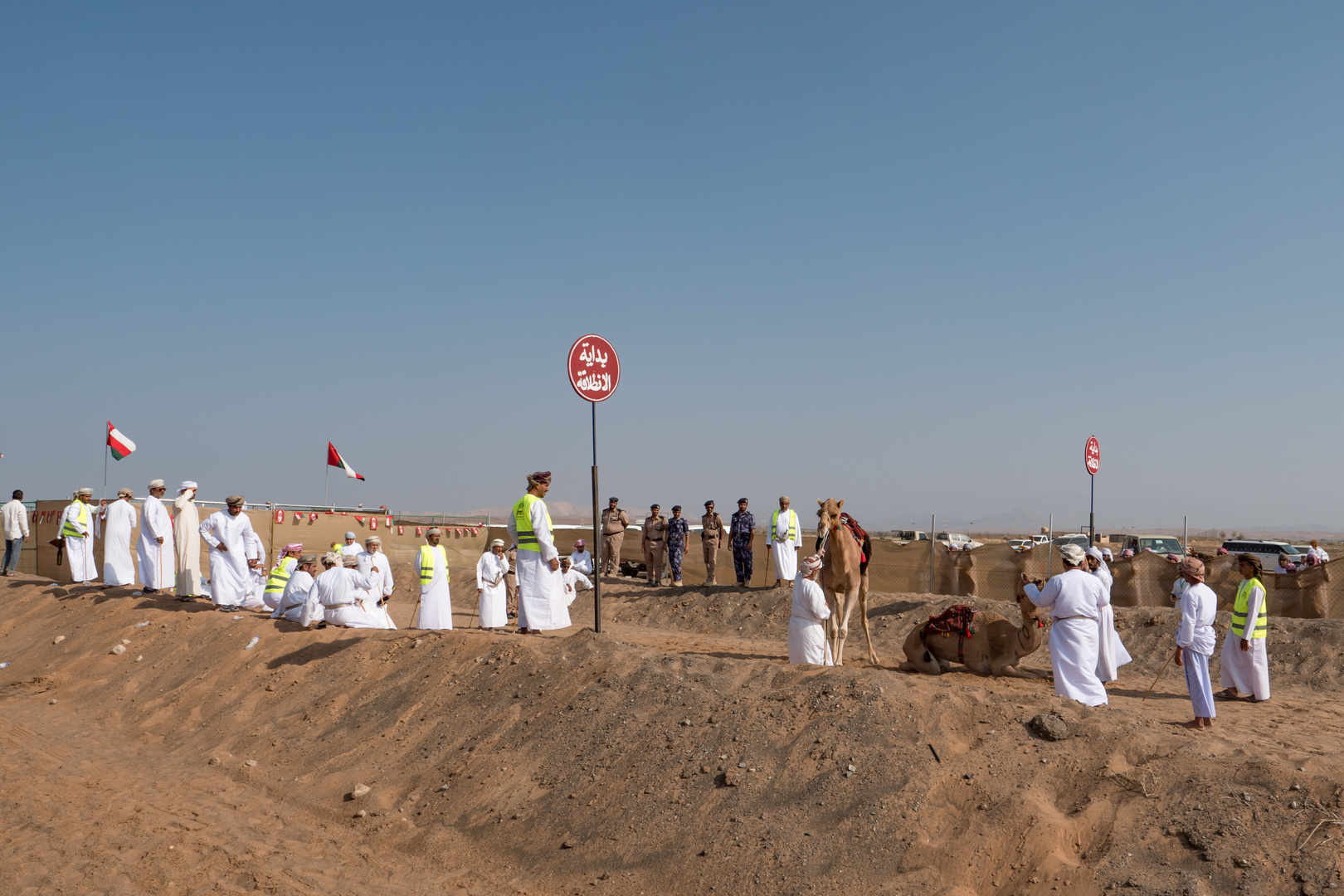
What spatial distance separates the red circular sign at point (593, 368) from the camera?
918cm

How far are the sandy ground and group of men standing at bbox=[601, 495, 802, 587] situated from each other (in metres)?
7.71

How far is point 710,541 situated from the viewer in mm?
19250

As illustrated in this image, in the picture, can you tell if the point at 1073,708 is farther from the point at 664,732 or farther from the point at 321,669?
the point at 321,669

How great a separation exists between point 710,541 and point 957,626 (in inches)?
365

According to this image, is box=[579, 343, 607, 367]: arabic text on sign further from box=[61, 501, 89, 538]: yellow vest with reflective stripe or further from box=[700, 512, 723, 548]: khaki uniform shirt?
box=[61, 501, 89, 538]: yellow vest with reflective stripe

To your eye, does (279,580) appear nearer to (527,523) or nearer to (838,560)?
(527,523)

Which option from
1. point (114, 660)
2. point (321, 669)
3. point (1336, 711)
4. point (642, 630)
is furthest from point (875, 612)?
point (114, 660)

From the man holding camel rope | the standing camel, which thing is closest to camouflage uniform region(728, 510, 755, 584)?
the standing camel

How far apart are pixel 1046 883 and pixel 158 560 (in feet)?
48.1

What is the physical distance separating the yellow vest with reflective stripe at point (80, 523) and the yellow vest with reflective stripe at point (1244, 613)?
1787 centimetres

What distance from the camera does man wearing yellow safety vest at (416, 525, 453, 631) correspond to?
1235 centimetres

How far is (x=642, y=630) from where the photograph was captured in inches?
651

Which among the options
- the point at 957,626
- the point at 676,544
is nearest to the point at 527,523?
the point at 957,626

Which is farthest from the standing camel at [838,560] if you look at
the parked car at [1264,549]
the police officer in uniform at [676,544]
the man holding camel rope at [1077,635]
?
the parked car at [1264,549]
